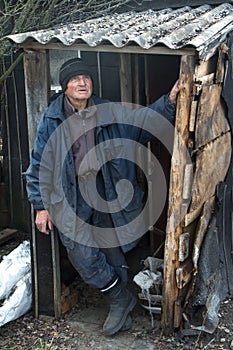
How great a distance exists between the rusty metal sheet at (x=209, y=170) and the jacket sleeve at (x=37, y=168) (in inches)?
49.5

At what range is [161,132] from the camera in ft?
15.5

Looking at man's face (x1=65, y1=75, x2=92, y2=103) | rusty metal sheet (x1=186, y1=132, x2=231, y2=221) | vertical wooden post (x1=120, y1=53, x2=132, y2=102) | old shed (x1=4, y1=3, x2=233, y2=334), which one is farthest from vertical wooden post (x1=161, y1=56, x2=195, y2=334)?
vertical wooden post (x1=120, y1=53, x2=132, y2=102)

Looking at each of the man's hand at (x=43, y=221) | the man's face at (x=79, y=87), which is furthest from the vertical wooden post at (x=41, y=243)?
the man's face at (x=79, y=87)

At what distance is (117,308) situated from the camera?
16.0 ft

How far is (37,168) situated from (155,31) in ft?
4.82

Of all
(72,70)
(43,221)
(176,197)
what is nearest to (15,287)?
(43,221)

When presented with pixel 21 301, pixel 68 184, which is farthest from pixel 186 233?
pixel 21 301

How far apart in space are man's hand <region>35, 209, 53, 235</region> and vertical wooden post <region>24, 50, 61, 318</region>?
132 mm

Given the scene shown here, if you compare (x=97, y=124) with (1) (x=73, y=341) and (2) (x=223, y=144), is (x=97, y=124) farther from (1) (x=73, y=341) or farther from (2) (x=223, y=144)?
(1) (x=73, y=341)

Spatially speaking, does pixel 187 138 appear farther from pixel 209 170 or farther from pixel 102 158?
pixel 102 158

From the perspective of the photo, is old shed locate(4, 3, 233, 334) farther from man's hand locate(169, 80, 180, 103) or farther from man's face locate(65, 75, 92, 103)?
man's face locate(65, 75, 92, 103)

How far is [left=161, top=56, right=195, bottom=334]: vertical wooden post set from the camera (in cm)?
407

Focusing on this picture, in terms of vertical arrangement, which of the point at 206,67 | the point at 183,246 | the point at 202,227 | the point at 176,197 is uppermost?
the point at 206,67

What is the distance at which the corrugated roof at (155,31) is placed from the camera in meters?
3.95
